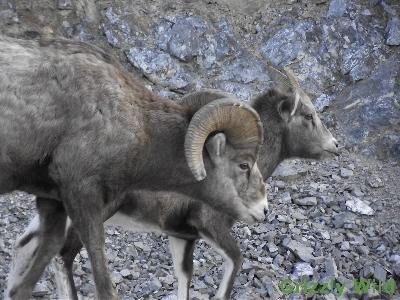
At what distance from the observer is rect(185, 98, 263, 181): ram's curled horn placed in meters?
8.03

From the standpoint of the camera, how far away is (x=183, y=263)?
33.5ft

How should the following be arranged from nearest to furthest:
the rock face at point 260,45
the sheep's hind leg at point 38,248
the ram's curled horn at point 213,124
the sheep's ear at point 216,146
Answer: the ram's curled horn at point 213,124
the sheep's ear at point 216,146
the sheep's hind leg at point 38,248
the rock face at point 260,45

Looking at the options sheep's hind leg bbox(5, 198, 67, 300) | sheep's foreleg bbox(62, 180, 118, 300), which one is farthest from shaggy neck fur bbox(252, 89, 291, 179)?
sheep's foreleg bbox(62, 180, 118, 300)

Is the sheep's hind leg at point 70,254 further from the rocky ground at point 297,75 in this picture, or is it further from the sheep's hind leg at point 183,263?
the rocky ground at point 297,75

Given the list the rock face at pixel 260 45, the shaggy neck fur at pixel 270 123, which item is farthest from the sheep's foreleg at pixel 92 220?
the rock face at pixel 260 45

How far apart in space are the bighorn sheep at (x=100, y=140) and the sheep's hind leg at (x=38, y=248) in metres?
0.15

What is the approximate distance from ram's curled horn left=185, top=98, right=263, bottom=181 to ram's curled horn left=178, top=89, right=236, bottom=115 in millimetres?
378

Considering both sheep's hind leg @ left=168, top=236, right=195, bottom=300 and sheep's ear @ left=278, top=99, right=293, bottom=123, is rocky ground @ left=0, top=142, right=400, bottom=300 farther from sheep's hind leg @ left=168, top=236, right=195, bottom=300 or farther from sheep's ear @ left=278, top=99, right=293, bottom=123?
sheep's ear @ left=278, top=99, right=293, bottom=123

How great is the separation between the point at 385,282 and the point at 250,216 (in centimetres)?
369

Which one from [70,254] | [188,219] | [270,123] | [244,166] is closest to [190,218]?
[188,219]

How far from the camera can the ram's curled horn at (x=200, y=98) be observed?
28.0ft

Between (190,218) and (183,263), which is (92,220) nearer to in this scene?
(190,218)

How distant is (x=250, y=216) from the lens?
28.3 ft

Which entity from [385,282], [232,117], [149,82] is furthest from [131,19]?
[232,117]
